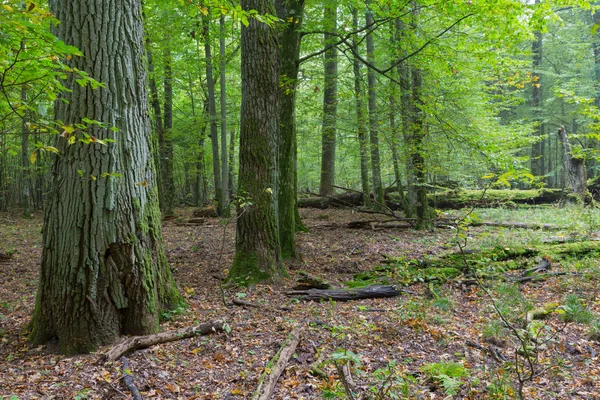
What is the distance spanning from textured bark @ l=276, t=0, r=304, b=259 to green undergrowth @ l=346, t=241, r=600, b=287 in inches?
64.6

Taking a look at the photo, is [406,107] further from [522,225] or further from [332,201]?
[332,201]

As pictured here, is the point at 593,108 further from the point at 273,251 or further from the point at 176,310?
the point at 176,310

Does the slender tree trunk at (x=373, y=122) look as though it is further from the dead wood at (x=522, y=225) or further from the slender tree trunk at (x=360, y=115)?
the dead wood at (x=522, y=225)

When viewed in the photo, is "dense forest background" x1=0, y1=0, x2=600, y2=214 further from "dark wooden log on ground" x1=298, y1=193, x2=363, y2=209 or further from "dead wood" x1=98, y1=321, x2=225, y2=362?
"dead wood" x1=98, y1=321, x2=225, y2=362

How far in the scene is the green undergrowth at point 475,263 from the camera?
670cm

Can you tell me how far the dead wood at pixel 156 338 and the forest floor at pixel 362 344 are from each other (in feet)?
Result: 0.25

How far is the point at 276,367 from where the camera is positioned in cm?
356

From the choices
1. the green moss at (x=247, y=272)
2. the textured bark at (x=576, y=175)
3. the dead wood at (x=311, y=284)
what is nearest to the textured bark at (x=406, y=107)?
the dead wood at (x=311, y=284)

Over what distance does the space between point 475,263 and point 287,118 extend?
15.3ft

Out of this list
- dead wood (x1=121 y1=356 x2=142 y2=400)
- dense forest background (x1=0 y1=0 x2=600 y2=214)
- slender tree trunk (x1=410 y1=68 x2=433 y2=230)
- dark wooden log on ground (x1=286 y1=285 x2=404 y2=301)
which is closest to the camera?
dead wood (x1=121 y1=356 x2=142 y2=400)

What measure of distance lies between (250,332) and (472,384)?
2.43 meters

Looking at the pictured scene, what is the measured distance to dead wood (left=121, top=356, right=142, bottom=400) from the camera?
3.14m

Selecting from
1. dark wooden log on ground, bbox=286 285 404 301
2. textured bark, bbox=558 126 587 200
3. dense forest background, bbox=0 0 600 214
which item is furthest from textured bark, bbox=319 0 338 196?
textured bark, bbox=558 126 587 200

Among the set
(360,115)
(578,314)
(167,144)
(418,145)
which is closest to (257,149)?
(578,314)
